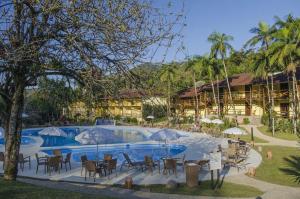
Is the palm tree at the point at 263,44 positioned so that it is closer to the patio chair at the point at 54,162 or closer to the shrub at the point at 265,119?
the shrub at the point at 265,119

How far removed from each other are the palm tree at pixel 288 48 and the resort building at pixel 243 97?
468cm

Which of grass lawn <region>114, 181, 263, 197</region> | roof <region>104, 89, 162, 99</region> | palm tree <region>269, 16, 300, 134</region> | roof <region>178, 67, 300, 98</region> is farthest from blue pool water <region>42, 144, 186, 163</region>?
roof <region>104, 89, 162, 99</region>

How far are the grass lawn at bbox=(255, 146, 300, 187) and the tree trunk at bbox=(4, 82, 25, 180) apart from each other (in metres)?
8.10

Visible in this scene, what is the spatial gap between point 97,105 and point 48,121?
37.6 m

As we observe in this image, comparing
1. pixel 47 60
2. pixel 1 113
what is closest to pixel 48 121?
pixel 1 113

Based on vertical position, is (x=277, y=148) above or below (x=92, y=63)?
below

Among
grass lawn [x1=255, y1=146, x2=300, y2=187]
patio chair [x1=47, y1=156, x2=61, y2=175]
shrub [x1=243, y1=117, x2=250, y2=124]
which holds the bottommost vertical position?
grass lawn [x1=255, y1=146, x2=300, y2=187]

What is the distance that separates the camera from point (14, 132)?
9.48 m

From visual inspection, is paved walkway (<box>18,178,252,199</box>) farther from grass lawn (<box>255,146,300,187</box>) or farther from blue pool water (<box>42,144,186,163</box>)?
blue pool water (<box>42,144,186,163</box>)

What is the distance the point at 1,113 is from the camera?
10.5 m

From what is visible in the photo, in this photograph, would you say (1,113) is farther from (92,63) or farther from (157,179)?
(157,179)

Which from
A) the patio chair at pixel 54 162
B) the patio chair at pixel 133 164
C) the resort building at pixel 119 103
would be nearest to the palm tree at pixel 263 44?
the patio chair at pixel 133 164

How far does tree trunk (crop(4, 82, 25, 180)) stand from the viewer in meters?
9.38

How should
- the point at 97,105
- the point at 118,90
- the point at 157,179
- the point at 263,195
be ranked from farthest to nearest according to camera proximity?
1. the point at 157,179
2. the point at 263,195
3. the point at 97,105
4. the point at 118,90
